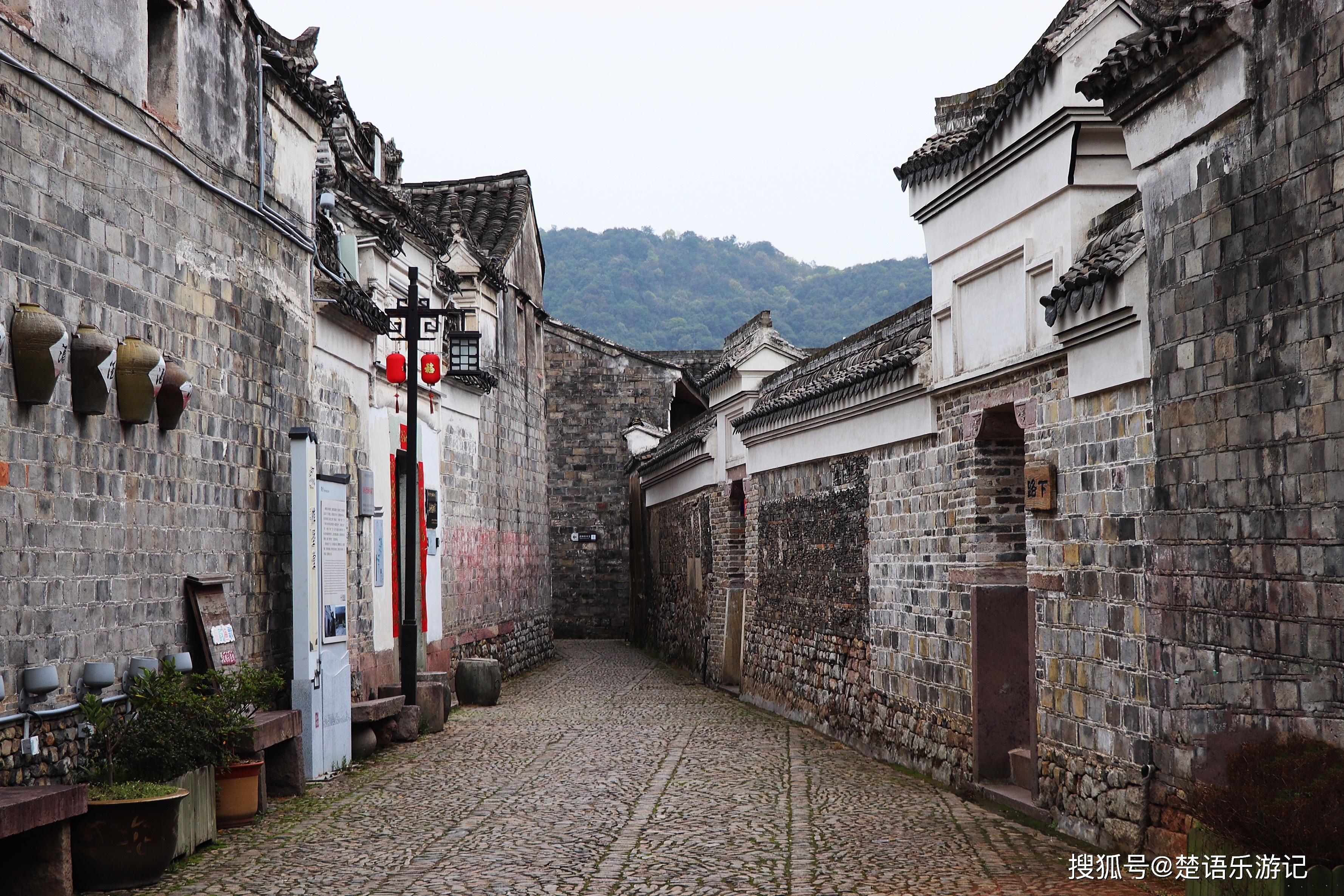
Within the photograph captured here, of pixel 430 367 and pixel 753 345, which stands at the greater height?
pixel 753 345

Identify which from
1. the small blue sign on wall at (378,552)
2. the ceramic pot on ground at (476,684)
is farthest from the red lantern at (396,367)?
the ceramic pot on ground at (476,684)

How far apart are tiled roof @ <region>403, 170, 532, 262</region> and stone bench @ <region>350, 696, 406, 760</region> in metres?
11.7

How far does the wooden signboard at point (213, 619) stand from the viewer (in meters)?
8.79

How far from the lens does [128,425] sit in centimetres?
791

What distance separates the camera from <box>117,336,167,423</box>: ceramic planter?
7766 millimetres

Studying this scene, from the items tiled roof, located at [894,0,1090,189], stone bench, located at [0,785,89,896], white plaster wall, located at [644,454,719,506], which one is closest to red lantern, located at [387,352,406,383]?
tiled roof, located at [894,0,1090,189]

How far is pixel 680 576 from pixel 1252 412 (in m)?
17.2

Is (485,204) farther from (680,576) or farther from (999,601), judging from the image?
(999,601)

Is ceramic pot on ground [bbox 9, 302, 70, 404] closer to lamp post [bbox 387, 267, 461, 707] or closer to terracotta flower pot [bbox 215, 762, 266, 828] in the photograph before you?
terracotta flower pot [bbox 215, 762, 266, 828]

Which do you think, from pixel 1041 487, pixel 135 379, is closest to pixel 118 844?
pixel 135 379

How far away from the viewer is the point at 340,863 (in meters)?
7.29

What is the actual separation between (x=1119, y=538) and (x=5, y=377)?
5916 mm

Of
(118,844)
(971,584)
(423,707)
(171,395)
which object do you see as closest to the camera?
(118,844)

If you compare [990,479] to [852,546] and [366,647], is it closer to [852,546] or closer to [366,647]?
[852,546]
